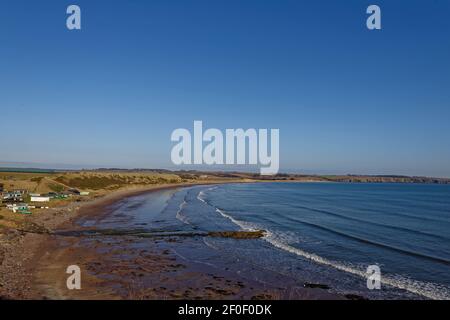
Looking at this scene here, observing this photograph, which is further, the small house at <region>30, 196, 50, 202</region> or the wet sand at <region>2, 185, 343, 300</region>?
the small house at <region>30, 196, 50, 202</region>

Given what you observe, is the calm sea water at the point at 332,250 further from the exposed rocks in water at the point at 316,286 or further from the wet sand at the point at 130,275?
the wet sand at the point at 130,275

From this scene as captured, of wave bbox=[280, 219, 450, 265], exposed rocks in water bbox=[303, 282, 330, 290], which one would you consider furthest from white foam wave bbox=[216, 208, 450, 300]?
wave bbox=[280, 219, 450, 265]

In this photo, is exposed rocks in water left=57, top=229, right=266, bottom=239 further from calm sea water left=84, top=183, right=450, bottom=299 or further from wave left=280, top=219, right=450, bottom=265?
wave left=280, top=219, right=450, bottom=265

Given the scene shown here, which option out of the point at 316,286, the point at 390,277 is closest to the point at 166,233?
the point at 316,286

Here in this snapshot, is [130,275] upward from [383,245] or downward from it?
upward

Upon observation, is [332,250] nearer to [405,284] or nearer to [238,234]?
[405,284]

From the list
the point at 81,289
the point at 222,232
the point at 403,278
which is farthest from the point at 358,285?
the point at 222,232

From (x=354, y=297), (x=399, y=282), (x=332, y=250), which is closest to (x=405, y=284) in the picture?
(x=399, y=282)

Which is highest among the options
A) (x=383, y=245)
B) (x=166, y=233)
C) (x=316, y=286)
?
(x=316, y=286)

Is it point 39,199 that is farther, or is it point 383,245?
point 39,199

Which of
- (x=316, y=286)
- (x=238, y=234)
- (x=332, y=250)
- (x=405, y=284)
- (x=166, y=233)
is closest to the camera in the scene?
(x=316, y=286)

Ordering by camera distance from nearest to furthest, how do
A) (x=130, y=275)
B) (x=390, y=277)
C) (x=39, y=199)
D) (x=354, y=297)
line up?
(x=354, y=297) < (x=130, y=275) < (x=390, y=277) < (x=39, y=199)

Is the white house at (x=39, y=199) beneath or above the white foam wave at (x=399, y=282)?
above

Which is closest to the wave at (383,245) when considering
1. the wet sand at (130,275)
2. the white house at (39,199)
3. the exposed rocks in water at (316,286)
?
the exposed rocks in water at (316,286)
